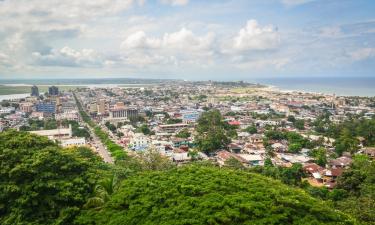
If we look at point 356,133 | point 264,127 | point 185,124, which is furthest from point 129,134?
point 356,133

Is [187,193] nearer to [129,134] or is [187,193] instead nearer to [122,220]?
[122,220]

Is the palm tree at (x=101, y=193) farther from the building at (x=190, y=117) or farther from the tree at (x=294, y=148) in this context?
the building at (x=190, y=117)

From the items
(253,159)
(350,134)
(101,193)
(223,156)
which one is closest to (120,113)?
(223,156)

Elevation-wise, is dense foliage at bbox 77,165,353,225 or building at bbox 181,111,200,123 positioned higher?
dense foliage at bbox 77,165,353,225

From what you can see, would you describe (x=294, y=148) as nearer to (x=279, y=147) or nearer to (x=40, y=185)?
(x=279, y=147)

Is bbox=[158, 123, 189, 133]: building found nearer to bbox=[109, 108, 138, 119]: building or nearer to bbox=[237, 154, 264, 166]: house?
bbox=[109, 108, 138, 119]: building

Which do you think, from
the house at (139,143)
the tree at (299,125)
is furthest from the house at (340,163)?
the tree at (299,125)

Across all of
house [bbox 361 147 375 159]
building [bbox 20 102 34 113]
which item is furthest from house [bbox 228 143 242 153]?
building [bbox 20 102 34 113]
